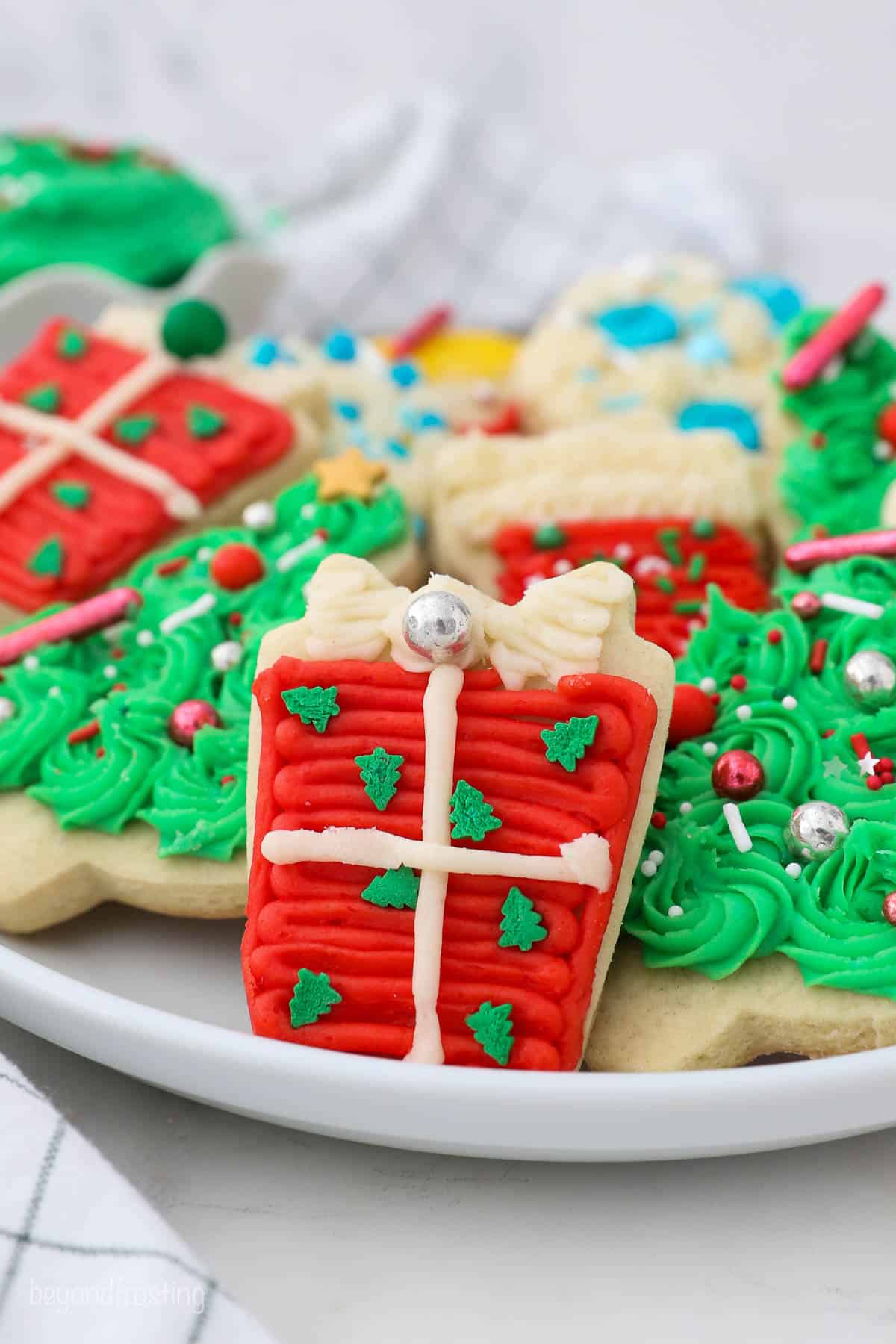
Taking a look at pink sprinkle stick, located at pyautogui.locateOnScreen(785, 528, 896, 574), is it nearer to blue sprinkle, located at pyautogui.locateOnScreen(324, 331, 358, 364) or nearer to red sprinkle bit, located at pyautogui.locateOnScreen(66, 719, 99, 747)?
red sprinkle bit, located at pyautogui.locateOnScreen(66, 719, 99, 747)

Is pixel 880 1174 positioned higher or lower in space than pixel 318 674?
lower

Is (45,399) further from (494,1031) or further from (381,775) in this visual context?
(494,1031)

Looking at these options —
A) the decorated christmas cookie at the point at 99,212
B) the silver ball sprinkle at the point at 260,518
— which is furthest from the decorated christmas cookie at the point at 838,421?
the decorated christmas cookie at the point at 99,212

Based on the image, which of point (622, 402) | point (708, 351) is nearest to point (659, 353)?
point (708, 351)

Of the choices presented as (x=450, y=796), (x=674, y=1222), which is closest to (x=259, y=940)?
(x=450, y=796)

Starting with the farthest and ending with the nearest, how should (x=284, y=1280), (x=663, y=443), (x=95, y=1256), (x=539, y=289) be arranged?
1. (x=539, y=289)
2. (x=663, y=443)
3. (x=284, y=1280)
4. (x=95, y=1256)

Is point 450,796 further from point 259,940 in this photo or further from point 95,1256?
point 95,1256

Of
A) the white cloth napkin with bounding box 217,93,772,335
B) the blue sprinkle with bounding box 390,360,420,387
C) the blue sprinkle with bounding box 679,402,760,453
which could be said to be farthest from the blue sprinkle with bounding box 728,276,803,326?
the blue sprinkle with bounding box 390,360,420,387

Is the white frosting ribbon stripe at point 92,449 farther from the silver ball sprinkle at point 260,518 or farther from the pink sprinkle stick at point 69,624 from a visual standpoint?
the pink sprinkle stick at point 69,624
